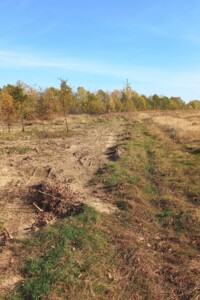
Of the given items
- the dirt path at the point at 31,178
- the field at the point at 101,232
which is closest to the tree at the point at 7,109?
the dirt path at the point at 31,178

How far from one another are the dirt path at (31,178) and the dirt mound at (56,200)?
1.02 ft

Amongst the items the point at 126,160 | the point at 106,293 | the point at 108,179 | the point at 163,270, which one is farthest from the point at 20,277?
the point at 126,160

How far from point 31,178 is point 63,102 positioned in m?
21.9

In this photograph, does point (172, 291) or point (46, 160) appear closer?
point (172, 291)

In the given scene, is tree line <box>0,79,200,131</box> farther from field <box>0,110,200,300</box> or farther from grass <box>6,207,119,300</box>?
grass <box>6,207,119,300</box>

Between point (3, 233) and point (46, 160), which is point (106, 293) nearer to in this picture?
point (3, 233)

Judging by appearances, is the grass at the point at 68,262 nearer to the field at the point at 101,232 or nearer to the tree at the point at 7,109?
the field at the point at 101,232

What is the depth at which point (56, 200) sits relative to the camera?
32.1 feet

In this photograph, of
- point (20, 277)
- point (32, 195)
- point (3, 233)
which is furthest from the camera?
point (32, 195)

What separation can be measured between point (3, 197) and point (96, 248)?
16.5 feet

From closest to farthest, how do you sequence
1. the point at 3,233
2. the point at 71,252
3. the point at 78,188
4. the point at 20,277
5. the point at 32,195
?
the point at 20,277
the point at 71,252
the point at 3,233
the point at 32,195
the point at 78,188

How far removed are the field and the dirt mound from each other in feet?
0.11

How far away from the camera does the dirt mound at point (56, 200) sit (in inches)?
367

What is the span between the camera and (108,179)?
12.8m
